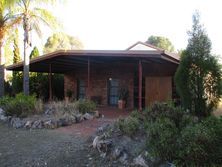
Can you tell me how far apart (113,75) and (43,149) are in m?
10.7

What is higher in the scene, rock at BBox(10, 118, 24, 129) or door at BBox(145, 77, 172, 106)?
door at BBox(145, 77, 172, 106)

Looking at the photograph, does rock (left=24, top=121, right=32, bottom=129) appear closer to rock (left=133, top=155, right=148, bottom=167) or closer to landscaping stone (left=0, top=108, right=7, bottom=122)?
landscaping stone (left=0, top=108, right=7, bottom=122)

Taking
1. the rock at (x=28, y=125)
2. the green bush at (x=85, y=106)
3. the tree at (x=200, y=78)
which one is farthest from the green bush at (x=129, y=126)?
the green bush at (x=85, y=106)

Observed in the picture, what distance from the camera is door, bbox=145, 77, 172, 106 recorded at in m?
15.4

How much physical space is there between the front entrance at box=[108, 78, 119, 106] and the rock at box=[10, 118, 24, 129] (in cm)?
769

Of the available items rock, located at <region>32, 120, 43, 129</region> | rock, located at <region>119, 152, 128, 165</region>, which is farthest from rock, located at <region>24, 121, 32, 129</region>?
rock, located at <region>119, 152, 128, 165</region>

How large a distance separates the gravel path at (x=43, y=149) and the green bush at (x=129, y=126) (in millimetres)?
941

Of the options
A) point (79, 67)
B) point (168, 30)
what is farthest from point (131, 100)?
point (168, 30)

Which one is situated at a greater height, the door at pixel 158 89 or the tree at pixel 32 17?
the tree at pixel 32 17

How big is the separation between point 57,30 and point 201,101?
27.2 feet

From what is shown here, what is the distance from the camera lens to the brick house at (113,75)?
14.8 meters

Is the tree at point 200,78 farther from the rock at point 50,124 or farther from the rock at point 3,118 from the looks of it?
the rock at point 3,118

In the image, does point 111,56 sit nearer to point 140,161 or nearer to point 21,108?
point 21,108

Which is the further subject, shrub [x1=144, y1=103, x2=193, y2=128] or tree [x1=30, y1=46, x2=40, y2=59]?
tree [x1=30, y1=46, x2=40, y2=59]
